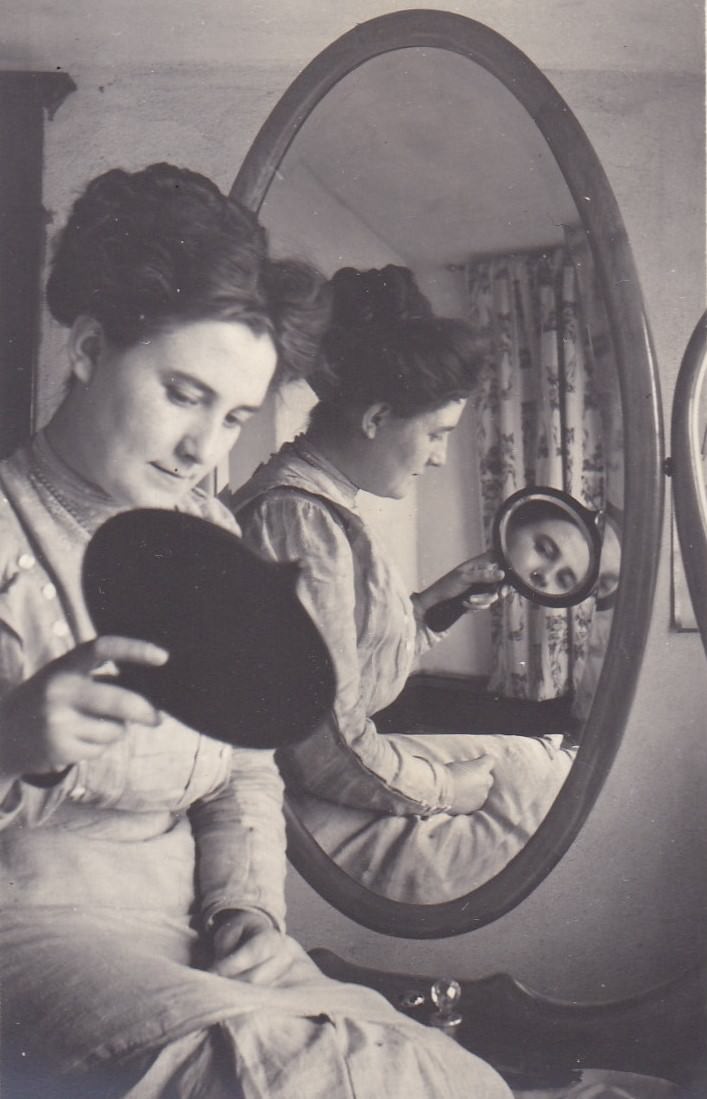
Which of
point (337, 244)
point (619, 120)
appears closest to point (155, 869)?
point (337, 244)

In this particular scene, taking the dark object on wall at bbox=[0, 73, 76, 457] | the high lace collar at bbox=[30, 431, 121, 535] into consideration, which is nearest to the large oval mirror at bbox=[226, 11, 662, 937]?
the high lace collar at bbox=[30, 431, 121, 535]

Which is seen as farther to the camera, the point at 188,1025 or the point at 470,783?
the point at 470,783

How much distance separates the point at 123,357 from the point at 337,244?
29 centimetres

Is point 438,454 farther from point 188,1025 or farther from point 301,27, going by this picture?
point 188,1025

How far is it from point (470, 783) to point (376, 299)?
0.59 metres

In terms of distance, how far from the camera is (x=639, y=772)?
1.25m

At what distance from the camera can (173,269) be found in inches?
45.8

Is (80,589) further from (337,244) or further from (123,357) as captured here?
(337,244)

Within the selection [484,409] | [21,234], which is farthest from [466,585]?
[21,234]

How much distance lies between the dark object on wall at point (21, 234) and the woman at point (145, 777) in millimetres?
41

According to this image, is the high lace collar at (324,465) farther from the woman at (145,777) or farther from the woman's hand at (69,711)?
the woman's hand at (69,711)

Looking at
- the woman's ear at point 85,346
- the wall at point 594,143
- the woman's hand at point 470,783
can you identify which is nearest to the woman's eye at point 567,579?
the wall at point 594,143

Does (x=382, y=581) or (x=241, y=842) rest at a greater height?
(x=382, y=581)

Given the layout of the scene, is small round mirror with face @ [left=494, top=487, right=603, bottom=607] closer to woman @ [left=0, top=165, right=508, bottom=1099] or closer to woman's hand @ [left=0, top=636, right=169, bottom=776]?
woman @ [left=0, top=165, right=508, bottom=1099]
